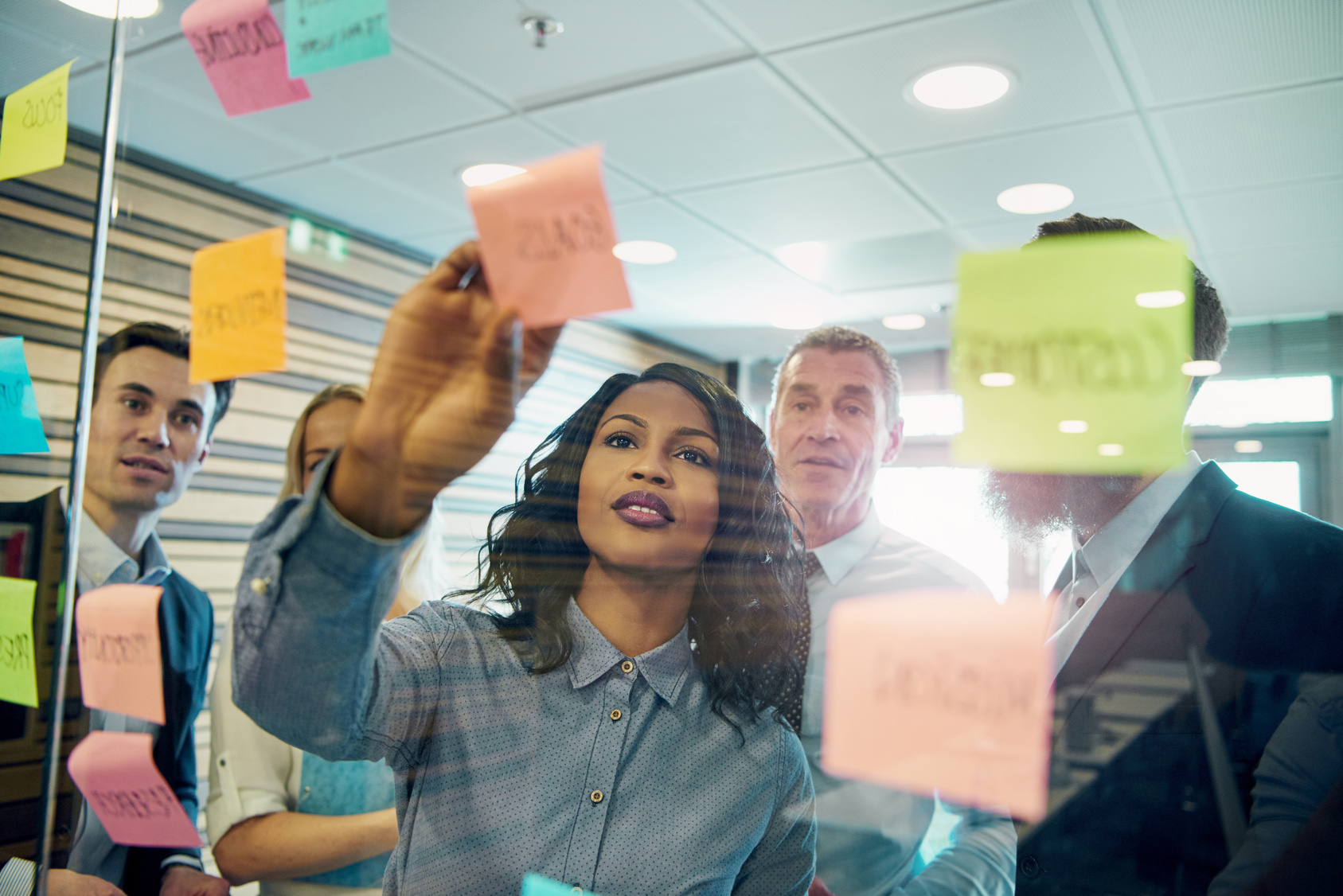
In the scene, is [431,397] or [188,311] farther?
[188,311]

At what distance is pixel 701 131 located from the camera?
0.85m

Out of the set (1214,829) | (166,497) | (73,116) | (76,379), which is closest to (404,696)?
(166,497)

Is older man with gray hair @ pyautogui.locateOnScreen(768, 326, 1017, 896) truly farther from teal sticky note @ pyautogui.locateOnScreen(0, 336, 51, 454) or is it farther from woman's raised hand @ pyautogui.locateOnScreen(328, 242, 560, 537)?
teal sticky note @ pyautogui.locateOnScreen(0, 336, 51, 454)

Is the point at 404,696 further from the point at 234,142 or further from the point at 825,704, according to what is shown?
the point at 234,142

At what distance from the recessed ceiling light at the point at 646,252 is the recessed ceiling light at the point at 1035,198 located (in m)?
0.28

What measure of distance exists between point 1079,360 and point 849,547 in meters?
0.23

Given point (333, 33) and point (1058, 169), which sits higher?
point (333, 33)

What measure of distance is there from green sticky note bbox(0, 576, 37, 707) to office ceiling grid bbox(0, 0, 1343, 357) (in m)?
0.57

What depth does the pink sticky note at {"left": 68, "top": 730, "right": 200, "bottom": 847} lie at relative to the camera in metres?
0.92

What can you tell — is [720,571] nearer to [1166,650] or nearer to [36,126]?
[1166,650]

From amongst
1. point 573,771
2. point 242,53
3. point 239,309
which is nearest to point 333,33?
point 242,53

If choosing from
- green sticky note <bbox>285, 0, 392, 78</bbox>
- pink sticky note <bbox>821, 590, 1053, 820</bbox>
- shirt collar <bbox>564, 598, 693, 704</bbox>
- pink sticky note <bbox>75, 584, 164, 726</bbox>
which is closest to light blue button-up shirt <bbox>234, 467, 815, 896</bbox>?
shirt collar <bbox>564, 598, 693, 704</bbox>

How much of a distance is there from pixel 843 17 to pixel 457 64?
391 millimetres

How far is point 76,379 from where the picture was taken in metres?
1.04
